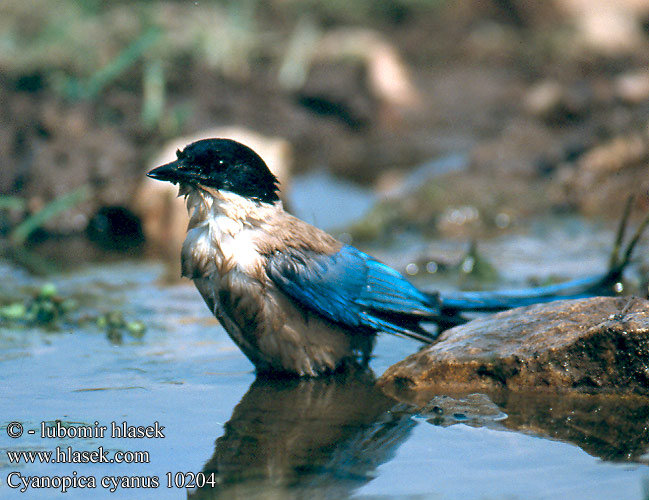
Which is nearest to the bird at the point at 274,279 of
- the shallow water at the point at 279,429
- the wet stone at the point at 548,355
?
the shallow water at the point at 279,429

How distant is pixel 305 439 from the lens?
3.70 meters

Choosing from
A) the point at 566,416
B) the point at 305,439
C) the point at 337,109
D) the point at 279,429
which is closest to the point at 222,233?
the point at 279,429

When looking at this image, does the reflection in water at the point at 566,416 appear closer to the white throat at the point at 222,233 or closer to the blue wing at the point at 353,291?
the blue wing at the point at 353,291

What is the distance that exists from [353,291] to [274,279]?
48 cm

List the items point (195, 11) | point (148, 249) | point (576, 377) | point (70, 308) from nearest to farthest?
point (576, 377) → point (70, 308) → point (148, 249) → point (195, 11)

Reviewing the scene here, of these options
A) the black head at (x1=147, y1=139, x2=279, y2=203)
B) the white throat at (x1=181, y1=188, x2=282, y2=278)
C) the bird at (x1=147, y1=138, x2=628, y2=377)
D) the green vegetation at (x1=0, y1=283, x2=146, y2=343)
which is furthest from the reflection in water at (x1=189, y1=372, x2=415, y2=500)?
the green vegetation at (x1=0, y1=283, x2=146, y2=343)

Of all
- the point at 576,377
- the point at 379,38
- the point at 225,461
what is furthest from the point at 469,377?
the point at 379,38

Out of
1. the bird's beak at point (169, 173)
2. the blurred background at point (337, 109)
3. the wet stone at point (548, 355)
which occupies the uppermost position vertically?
the blurred background at point (337, 109)

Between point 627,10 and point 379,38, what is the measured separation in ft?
13.7

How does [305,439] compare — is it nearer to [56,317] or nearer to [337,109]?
[56,317]

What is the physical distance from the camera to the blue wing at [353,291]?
4594 mm

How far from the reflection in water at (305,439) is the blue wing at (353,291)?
0.36 metres

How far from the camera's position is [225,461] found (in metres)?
3.45

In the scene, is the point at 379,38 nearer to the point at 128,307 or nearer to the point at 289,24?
the point at 289,24
